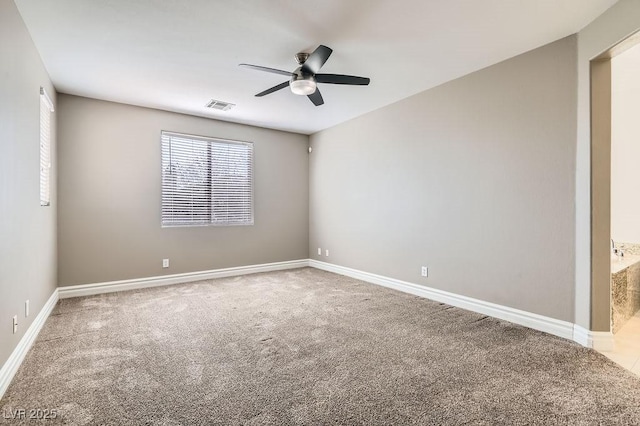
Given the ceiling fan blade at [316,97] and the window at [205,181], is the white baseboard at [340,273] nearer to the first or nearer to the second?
the window at [205,181]

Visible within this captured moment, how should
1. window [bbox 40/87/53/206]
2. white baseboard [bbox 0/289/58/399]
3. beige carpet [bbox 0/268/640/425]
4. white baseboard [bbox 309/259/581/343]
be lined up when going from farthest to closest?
window [bbox 40/87/53/206]
white baseboard [bbox 309/259/581/343]
white baseboard [bbox 0/289/58/399]
beige carpet [bbox 0/268/640/425]

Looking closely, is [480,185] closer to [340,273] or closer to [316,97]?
[316,97]

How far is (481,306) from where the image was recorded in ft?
11.4

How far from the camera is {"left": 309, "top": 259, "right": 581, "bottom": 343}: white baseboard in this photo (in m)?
2.85

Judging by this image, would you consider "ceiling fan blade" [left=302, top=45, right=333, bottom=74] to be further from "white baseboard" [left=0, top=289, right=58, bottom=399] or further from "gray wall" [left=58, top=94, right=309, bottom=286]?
"white baseboard" [left=0, top=289, right=58, bottom=399]

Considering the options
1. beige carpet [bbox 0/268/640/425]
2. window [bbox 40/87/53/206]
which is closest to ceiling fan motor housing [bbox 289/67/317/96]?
beige carpet [bbox 0/268/640/425]

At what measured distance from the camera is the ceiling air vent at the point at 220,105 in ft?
14.6

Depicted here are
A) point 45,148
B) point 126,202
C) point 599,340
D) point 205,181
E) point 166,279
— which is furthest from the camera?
point 205,181

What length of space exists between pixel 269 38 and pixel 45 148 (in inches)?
106

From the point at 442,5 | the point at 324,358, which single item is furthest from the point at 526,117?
the point at 324,358

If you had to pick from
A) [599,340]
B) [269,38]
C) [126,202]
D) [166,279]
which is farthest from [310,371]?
[126,202]

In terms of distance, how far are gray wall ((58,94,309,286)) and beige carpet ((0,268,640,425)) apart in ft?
3.22

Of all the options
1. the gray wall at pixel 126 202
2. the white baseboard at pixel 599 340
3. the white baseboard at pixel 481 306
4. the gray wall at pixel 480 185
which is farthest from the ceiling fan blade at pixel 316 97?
the white baseboard at pixel 599 340

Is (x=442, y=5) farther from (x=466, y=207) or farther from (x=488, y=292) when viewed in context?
(x=488, y=292)
